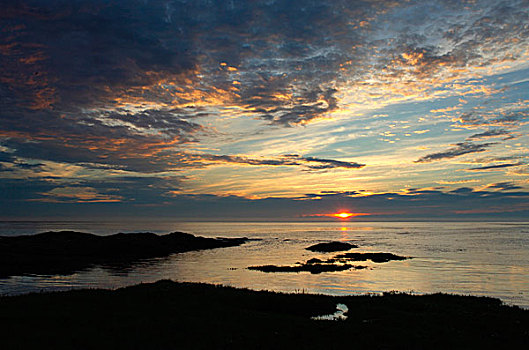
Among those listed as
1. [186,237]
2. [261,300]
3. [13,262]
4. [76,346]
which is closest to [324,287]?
[261,300]

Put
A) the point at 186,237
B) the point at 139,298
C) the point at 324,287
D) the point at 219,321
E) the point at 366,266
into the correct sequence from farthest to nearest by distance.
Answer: the point at 186,237
the point at 366,266
the point at 324,287
the point at 139,298
the point at 219,321

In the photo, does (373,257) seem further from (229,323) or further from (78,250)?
(78,250)

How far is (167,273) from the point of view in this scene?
186 feet

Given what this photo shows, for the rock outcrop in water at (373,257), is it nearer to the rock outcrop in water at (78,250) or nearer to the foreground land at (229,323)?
the rock outcrop in water at (78,250)

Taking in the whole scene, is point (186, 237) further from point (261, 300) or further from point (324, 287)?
point (261, 300)

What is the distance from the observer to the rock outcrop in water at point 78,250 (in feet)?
194

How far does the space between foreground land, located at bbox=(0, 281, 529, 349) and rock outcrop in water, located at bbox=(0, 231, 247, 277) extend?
37511 mm

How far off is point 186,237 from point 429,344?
102513mm

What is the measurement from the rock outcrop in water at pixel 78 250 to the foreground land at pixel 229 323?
37.5 m

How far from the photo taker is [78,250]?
8050 centimetres

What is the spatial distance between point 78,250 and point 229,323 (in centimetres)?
7213

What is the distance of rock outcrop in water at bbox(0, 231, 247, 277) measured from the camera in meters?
59.2

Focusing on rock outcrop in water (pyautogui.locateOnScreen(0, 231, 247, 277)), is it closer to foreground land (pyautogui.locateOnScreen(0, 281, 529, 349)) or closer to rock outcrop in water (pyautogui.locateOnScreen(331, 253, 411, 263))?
foreground land (pyautogui.locateOnScreen(0, 281, 529, 349))

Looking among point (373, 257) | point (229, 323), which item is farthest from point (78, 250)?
point (229, 323)
